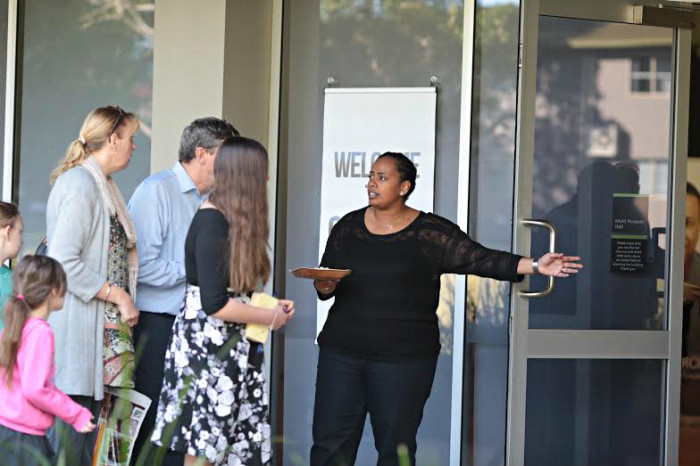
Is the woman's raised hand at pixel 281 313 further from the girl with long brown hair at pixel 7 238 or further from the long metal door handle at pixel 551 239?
the long metal door handle at pixel 551 239

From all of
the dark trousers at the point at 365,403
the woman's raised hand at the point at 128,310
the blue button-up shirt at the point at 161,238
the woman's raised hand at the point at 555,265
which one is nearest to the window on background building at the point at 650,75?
the woman's raised hand at the point at 555,265

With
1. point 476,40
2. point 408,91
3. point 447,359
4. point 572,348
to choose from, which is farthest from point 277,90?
point 572,348

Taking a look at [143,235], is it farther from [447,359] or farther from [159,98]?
[447,359]

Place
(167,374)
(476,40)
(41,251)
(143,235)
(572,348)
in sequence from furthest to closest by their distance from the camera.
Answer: (476,40) < (572,348) < (143,235) < (41,251) < (167,374)

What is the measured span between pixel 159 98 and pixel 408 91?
129 cm

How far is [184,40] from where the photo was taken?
5.27 m

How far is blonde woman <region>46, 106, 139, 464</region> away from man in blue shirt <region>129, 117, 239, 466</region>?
0.17 meters

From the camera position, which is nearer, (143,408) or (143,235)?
(143,408)

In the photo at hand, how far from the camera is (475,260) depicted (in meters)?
4.66

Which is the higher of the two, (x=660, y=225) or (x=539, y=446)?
(x=660, y=225)

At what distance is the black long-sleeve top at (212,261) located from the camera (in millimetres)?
3652

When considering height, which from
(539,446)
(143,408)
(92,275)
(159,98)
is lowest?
(539,446)

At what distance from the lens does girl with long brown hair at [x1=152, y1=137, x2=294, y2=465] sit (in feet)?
Answer: 12.0

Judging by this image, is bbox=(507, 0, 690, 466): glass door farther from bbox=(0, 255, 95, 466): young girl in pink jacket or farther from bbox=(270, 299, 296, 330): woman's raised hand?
bbox=(0, 255, 95, 466): young girl in pink jacket
